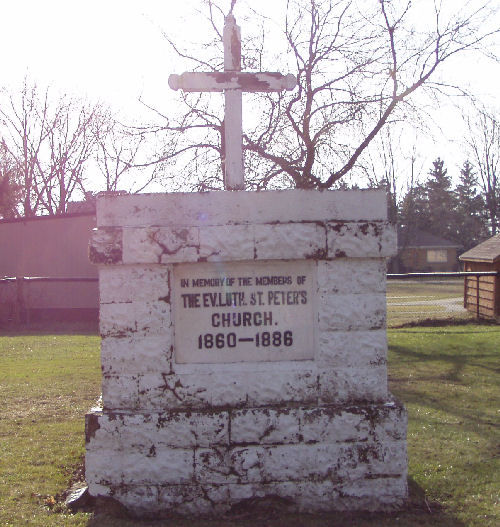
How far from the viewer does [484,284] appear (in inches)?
716

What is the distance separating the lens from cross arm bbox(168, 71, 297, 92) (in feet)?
14.5

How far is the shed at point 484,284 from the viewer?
17297 mm

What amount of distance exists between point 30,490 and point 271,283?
2.07m

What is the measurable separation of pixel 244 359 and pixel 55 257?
16557 millimetres

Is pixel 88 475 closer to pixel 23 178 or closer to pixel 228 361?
pixel 228 361

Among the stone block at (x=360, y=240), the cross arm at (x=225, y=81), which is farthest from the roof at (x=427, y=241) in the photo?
the stone block at (x=360, y=240)

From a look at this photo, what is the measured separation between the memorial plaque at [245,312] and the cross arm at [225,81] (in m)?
1.29

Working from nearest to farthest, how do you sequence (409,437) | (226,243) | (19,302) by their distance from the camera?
1. (226,243)
2. (409,437)
3. (19,302)

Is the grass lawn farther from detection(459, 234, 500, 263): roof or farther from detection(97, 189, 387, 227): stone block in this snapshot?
detection(459, 234, 500, 263): roof

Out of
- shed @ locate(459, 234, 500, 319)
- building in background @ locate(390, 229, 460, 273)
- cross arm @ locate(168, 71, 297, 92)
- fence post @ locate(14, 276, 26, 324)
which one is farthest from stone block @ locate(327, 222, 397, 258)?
building in background @ locate(390, 229, 460, 273)

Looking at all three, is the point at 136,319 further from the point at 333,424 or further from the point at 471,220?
the point at 471,220

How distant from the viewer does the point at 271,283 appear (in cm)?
401

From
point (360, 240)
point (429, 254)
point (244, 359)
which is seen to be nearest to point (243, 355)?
point (244, 359)

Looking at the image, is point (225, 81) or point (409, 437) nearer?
point (225, 81)
